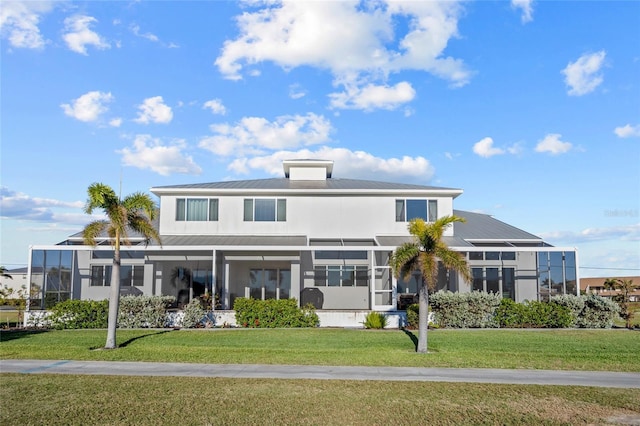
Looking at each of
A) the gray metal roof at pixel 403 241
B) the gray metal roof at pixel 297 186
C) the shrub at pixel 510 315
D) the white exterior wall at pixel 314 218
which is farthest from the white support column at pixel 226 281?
the shrub at pixel 510 315

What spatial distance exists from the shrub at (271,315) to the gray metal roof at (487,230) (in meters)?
10.5

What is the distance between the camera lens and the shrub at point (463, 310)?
835 inches

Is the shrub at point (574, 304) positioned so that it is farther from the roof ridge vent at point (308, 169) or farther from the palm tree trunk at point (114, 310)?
the palm tree trunk at point (114, 310)

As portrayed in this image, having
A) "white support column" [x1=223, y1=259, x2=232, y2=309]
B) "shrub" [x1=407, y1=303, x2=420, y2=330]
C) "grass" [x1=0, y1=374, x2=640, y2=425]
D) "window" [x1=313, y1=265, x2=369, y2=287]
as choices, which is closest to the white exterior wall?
"window" [x1=313, y1=265, x2=369, y2=287]

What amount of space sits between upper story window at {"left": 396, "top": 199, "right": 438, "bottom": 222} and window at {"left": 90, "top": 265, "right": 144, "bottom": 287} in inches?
520

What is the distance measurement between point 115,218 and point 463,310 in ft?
44.1

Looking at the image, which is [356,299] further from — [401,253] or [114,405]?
[114,405]

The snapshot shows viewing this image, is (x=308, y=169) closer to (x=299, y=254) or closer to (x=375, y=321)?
(x=299, y=254)

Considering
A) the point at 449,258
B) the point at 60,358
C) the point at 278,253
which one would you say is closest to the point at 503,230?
the point at 278,253

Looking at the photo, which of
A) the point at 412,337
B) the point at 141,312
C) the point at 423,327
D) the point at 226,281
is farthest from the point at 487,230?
the point at 141,312

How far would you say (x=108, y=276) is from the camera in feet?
87.0

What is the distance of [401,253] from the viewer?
Result: 628 inches

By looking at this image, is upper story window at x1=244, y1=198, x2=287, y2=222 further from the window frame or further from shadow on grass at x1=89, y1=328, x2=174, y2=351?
shadow on grass at x1=89, y1=328, x2=174, y2=351

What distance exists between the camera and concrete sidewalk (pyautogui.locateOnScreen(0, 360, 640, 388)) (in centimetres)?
1145
